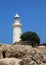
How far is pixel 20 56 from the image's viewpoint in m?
23.8

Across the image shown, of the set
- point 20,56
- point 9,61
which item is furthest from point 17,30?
point 9,61

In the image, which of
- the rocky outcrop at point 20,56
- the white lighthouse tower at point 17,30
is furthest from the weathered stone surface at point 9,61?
the white lighthouse tower at point 17,30

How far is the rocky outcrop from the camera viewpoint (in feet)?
70.7

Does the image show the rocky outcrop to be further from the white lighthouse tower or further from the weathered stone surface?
the white lighthouse tower

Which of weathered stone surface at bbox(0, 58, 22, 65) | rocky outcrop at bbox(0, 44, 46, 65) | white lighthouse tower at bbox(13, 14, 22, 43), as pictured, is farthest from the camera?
white lighthouse tower at bbox(13, 14, 22, 43)

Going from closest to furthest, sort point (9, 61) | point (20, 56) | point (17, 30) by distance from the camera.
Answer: point (9, 61) → point (20, 56) → point (17, 30)

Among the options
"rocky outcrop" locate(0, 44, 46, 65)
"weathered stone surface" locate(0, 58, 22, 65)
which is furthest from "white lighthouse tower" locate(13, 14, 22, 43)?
"weathered stone surface" locate(0, 58, 22, 65)

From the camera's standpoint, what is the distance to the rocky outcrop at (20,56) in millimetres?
21562

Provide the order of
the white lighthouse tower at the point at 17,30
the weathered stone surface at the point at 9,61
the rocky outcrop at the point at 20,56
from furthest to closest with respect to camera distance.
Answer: the white lighthouse tower at the point at 17,30 < the rocky outcrop at the point at 20,56 < the weathered stone surface at the point at 9,61

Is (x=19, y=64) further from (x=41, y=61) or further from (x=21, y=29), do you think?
(x=21, y=29)

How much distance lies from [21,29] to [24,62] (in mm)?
40598

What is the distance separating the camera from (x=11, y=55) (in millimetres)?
23906

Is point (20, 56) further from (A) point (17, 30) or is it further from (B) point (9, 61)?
(A) point (17, 30)

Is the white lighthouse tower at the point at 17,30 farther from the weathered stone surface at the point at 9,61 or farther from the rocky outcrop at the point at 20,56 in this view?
the weathered stone surface at the point at 9,61
